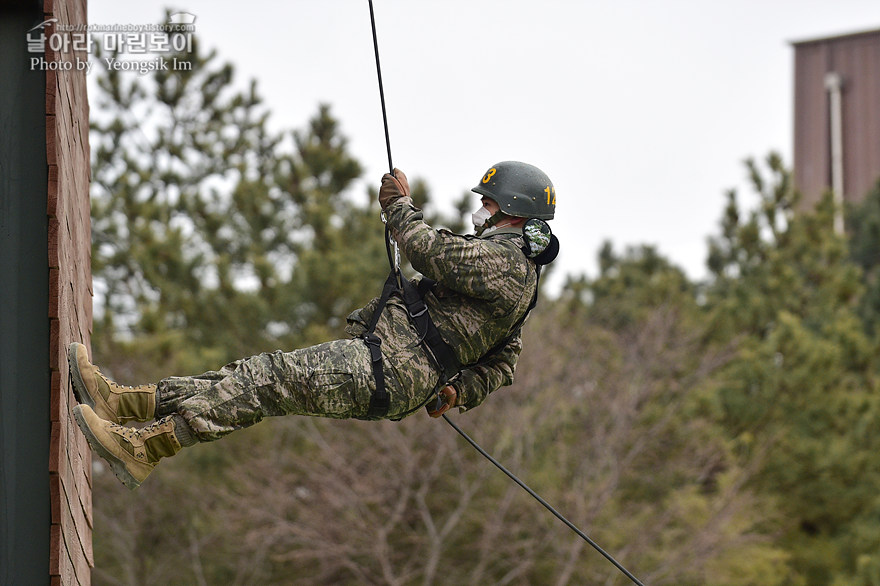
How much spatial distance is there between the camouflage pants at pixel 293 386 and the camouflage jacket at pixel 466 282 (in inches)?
7.3

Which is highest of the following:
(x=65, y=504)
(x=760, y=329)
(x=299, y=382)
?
(x=299, y=382)

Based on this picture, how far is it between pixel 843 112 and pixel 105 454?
31350mm

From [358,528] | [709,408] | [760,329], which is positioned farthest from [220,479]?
[760,329]

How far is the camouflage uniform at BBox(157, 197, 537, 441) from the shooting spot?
219 inches

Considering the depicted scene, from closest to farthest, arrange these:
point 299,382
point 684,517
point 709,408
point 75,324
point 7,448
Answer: point 7,448 → point 299,382 → point 75,324 → point 684,517 → point 709,408

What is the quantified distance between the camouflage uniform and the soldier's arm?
282 millimetres

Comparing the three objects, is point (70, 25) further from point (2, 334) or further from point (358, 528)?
point (358, 528)

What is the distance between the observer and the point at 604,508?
20812 millimetres

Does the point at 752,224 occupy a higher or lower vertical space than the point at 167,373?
higher

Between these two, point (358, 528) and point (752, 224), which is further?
point (752, 224)

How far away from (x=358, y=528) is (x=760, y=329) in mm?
11490

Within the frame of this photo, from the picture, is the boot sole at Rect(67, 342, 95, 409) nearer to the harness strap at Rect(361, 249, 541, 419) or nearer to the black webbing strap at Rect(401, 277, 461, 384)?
the harness strap at Rect(361, 249, 541, 419)

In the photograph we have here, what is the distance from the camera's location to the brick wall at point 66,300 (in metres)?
5.23

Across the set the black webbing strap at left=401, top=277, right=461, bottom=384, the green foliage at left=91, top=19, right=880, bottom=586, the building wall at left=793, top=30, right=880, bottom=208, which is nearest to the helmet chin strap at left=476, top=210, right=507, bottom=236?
the black webbing strap at left=401, top=277, right=461, bottom=384
